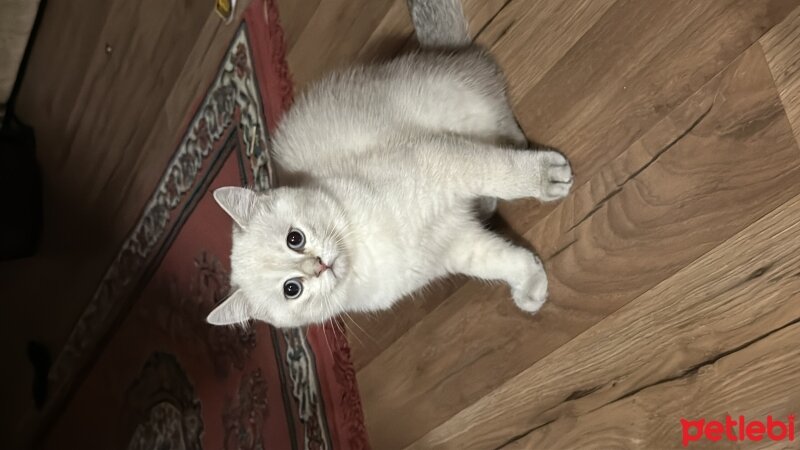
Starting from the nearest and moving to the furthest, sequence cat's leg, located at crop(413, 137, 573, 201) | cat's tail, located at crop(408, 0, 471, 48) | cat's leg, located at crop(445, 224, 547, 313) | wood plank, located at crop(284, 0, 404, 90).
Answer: cat's leg, located at crop(413, 137, 573, 201) → cat's leg, located at crop(445, 224, 547, 313) → cat's tail, located at crop(408, 0, 471, 48) → wood plank, located at crop(284, 0, 404, 90)

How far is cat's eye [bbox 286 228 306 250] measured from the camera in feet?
3.69

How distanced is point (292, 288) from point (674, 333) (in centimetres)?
68

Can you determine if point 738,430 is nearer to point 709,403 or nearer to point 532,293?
point 709,403

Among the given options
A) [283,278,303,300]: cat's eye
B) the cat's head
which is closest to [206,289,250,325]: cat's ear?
the cat's head

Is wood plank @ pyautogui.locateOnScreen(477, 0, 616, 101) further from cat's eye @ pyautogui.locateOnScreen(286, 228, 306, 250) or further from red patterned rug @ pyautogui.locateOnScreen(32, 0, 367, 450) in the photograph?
red patterned rug @ pyautogui.locateOnScreen(32, 0, 367, 450)

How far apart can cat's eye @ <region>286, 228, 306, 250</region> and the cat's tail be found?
1.78 feet

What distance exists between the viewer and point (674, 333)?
108cm

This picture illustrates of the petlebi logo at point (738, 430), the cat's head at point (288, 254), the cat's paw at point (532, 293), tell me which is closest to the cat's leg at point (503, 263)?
the cat's paw at point (532, 293)

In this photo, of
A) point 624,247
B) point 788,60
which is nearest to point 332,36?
point 624,247

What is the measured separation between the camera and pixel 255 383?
72.5 inches

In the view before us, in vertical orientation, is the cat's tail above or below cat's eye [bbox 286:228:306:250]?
above

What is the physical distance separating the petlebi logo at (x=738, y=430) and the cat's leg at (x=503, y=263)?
337 mm

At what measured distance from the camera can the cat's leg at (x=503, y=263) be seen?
1.20 m

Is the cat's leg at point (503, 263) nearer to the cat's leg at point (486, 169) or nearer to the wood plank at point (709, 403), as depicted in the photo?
the cat's leg at point (486, 169)
